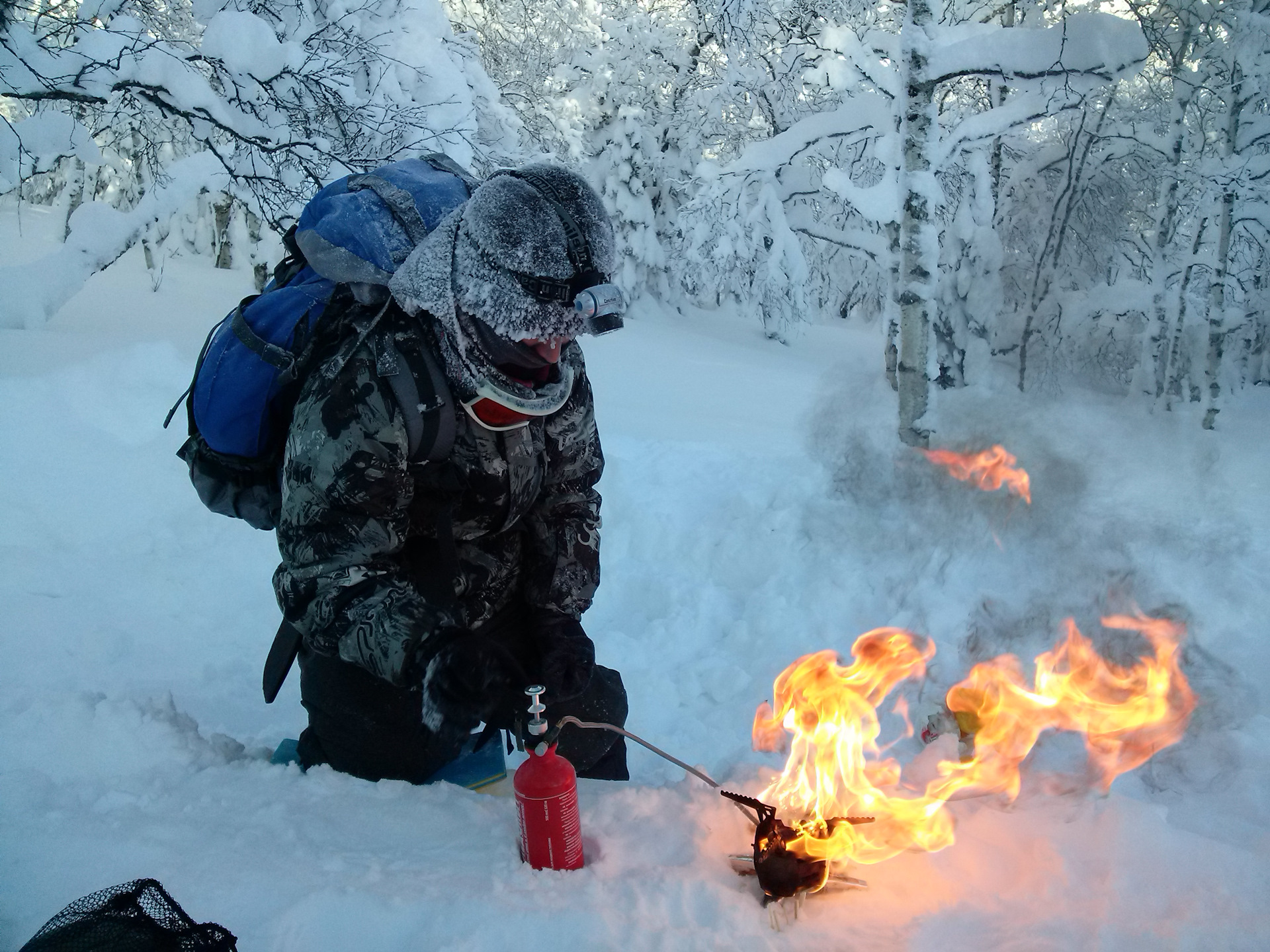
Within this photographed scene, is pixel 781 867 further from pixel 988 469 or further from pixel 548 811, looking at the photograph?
pixel 988 469

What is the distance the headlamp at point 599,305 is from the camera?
2.22m

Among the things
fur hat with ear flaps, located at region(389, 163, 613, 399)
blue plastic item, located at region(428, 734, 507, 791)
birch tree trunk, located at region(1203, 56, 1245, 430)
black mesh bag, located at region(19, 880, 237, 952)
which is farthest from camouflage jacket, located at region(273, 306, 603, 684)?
birch tree trunk, located at region(1203, 56, 1245, 430)

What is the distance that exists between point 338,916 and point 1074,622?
14.5 ft

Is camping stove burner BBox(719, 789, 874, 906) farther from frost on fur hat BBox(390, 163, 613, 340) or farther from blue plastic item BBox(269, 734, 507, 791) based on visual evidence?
frost on fur hat BBox(390, 163, 613, 340)

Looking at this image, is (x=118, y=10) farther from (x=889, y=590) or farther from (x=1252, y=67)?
(x=1252, y=67)

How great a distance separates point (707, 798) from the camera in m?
2.55

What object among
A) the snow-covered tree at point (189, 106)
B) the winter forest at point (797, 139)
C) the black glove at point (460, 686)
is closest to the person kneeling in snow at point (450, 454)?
the black glove at point (460, 686)

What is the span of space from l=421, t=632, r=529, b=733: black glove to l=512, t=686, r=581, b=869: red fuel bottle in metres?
0.13

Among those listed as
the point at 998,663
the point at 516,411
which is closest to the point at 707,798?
the point at 516,411

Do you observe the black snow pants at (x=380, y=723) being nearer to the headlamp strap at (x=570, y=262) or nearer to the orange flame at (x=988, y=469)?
the headlamp strap at (x=570, y=262)

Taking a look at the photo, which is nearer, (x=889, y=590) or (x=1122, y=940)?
(x=1122, y=940)

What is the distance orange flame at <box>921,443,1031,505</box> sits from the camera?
6.32 metres

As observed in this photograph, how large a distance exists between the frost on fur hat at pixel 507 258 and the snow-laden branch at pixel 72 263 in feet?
20.4

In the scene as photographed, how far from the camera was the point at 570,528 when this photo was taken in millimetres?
2939
